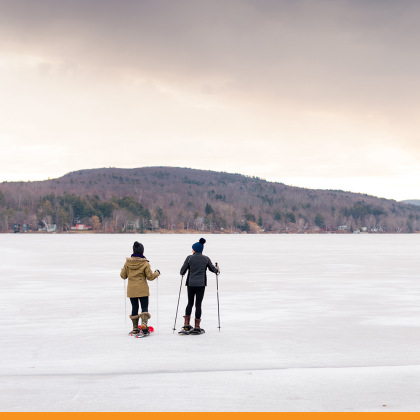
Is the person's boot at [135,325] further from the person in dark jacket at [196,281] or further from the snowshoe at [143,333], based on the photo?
the person in dark jacket at [196,281]

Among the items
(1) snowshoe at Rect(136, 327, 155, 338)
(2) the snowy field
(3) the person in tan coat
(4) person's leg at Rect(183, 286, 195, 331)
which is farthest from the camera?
(4) person's leg at Rect(183, 286, 195, 331)

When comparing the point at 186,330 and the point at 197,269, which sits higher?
the point at 197,269

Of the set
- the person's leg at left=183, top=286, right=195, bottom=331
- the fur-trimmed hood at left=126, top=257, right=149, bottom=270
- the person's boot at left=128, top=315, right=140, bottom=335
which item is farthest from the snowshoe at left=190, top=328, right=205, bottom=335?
the fur-trimmed hood at left=126, top=257, right=149, bottom=270

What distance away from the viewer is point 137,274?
33.6 ft

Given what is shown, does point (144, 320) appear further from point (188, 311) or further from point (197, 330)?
point (197, 330)

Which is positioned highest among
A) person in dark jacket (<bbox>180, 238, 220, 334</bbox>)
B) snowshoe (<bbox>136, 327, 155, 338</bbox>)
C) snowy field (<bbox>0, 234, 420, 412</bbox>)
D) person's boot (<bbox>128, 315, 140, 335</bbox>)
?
person in dark jacket (<bbox>180, 238, 220, 334</bbox>)

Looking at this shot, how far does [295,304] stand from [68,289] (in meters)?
7.70

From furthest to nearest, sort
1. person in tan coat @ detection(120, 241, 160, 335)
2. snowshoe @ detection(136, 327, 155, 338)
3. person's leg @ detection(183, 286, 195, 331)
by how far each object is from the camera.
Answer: person's leg @ detection(183, 286, 195, 331)
person in tan coat @ detection(120, 241, 160, 335)
snowshoe @ detection(136, 327, 155, 338)

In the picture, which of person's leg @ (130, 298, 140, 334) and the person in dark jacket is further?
the person in dark jacket

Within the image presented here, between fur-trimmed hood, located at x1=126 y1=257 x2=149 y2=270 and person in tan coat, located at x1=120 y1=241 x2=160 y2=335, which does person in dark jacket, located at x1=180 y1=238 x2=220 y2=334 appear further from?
fur-trimmed hood, located at x1=126 y1=257 x2=149 y2=270

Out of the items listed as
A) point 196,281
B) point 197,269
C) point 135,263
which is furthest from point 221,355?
point 135,263

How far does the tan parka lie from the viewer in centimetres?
1016

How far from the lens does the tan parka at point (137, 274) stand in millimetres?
10164

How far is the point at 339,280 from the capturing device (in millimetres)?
21047
